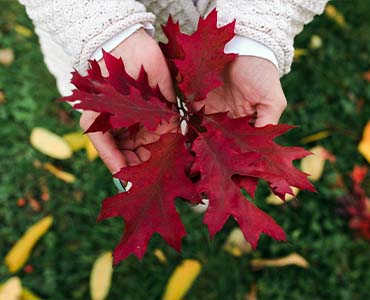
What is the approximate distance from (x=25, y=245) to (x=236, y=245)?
790 mm

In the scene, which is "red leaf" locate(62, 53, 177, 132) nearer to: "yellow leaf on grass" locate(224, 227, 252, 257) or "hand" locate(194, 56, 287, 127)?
"hand" locate(194, 56, 287, 127)

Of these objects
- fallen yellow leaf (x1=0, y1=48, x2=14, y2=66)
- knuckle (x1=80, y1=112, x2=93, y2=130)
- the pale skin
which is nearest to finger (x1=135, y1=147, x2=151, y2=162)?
the pale skin

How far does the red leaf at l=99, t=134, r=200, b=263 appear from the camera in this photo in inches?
37.2

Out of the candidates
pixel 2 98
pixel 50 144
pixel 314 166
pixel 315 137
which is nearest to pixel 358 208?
pixel 314 166

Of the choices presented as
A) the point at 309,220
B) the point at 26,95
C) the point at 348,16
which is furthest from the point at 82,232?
the point at 348,16

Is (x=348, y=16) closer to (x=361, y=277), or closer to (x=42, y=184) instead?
(x=361, y=277)

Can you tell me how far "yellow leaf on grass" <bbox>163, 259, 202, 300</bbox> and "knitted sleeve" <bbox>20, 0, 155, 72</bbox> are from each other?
0.92 metres

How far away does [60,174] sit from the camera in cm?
196

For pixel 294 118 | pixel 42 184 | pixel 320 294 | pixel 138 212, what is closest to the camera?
pixel 138 212

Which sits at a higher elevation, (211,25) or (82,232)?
(211,25)

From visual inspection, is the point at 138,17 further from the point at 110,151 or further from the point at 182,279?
the point at 182,279

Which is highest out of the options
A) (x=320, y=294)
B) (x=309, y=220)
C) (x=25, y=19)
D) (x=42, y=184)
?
(x=25, y=19)

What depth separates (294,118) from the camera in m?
2.09

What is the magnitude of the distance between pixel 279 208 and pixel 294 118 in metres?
0.42
